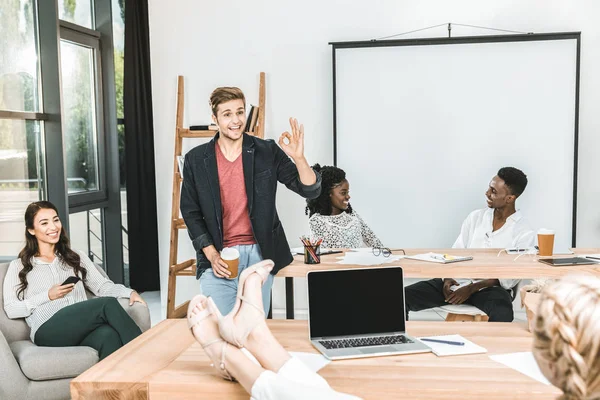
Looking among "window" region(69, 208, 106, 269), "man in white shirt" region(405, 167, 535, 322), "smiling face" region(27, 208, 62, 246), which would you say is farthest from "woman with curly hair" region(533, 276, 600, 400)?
"window" region(69, 208, 106, 269)

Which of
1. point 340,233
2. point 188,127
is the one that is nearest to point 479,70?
point 340,233

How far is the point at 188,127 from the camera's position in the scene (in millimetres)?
4699

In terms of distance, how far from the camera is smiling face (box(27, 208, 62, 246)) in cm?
304

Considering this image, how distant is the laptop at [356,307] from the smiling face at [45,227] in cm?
170

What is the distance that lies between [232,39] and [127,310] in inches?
89.6

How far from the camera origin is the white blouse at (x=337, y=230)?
3.71m

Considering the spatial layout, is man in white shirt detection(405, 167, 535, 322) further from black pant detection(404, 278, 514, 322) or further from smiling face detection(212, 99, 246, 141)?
smiling face detection(212, 99, 246, 141)

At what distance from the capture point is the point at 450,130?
14.1 feet

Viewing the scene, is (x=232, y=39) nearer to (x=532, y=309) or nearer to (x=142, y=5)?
(x=142, y=5)

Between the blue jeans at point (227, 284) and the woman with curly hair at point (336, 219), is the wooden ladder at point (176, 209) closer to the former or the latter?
the woman with curly hair at point (336, 219)

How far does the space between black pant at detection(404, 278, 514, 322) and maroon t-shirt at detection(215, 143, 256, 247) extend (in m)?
1.24

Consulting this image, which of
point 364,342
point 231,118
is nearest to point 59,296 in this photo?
point 231,118

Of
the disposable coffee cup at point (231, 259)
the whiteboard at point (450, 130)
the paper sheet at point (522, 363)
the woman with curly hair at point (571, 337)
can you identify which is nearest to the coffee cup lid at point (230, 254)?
the disposable coffee cup at point (231, 259)

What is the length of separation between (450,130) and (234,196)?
214cm
